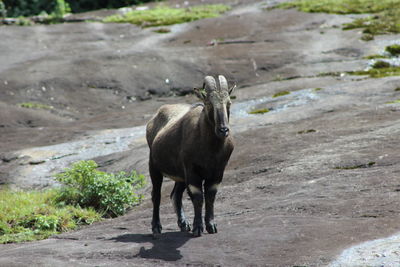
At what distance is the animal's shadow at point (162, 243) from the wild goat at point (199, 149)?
257 millimetres

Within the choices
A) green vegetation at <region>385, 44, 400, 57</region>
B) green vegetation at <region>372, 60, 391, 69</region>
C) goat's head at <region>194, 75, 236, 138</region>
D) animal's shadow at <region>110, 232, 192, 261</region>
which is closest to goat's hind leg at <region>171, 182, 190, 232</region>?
animal's shadow at <region>110, 232, 192, 261</region>

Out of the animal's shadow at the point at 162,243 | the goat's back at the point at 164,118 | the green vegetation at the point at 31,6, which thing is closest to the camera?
the animal's shadow at the point at 162,243

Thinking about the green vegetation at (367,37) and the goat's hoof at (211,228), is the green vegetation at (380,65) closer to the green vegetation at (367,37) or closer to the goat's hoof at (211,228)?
the green vegetation at (367,37)

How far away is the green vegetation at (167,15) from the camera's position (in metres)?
45.9

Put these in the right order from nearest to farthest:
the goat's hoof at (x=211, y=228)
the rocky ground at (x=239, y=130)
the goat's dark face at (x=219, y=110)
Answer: the rocky ground at (x=239, y=130) < the goat's dark face at (x=219, y=110) < the goat's hoof at (x=211, y=228)

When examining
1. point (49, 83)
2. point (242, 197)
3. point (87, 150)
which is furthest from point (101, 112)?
point (242, 197)

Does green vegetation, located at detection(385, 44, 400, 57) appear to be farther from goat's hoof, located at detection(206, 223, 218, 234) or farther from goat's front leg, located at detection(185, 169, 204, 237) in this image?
goat's hoof, located at detection(206, 223, 218, 234)

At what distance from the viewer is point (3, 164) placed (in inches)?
830

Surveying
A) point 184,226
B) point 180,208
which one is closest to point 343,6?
point 180,208

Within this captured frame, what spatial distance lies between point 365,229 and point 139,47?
29542 mm

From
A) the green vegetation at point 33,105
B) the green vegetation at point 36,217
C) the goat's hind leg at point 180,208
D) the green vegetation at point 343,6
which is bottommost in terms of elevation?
the green vegetation at point 33,105

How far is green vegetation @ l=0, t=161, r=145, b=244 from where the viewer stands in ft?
47.3

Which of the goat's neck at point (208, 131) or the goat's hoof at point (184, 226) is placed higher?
the goat's neck at point (208, 131)

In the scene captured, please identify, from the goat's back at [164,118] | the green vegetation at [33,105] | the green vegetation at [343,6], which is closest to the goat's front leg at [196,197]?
the goat's back at [164,118]
